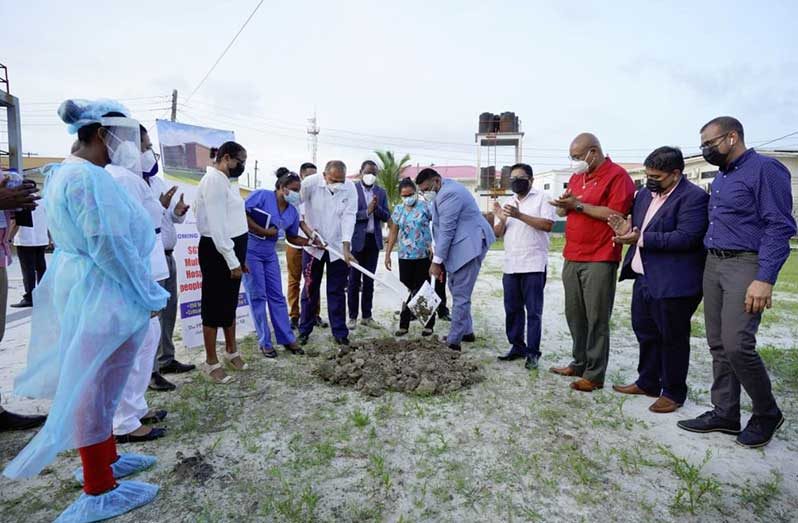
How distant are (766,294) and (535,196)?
2.08 metres

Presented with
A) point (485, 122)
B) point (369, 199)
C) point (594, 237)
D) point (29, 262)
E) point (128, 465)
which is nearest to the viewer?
point (128, 465)

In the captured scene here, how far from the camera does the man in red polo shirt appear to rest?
11.6 ft

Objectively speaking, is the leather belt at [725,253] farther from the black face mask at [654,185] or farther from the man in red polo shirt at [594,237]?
the man in red polo shirt at [594,237]

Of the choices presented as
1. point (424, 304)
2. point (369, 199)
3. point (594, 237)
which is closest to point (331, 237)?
point (369, 199)

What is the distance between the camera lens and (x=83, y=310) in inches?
75.4

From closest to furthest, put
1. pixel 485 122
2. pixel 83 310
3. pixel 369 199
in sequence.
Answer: pixel 83 310, pixel 369 199, pixel 485 122

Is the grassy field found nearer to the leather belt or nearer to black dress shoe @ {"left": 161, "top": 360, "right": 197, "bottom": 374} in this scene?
black dress shoe @ {"left": 161, "top": 360, "right": 197, "bottom": 374}

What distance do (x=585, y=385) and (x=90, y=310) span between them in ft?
11.3

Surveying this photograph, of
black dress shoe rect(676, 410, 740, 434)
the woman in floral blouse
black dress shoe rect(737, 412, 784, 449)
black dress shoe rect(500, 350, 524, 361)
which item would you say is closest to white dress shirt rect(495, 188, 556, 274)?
black dress shoe rect(500, 350, 524, 361)

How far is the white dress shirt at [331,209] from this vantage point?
493 centimetres

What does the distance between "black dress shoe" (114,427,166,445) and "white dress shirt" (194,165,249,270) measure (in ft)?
4.18

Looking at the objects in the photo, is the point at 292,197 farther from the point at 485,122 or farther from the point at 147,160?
the point at 485,122

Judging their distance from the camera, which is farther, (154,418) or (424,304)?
(424,304)

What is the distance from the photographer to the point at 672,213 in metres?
3.16
